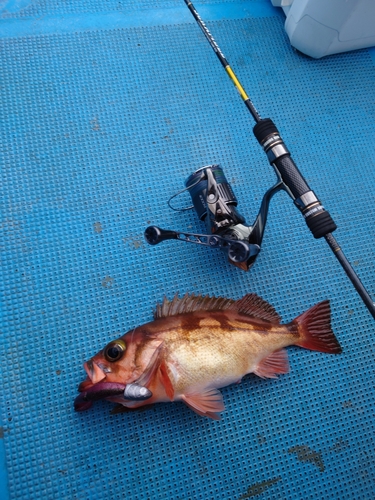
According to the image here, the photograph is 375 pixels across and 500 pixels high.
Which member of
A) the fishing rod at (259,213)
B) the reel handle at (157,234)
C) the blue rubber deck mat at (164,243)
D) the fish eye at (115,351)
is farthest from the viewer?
the blue rubber deck mat at (164,243)

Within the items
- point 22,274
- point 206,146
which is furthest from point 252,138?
point 22,274

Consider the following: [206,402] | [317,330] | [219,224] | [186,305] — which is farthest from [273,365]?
[219,224]

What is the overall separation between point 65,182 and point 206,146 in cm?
76

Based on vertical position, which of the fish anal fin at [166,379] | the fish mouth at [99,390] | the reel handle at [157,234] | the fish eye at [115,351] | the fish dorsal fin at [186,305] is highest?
the reel handle at [157,234]

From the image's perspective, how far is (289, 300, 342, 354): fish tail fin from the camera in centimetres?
196

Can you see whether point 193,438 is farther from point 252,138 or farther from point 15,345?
point 252,138

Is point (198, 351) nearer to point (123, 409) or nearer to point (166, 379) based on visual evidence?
point (166, 379)

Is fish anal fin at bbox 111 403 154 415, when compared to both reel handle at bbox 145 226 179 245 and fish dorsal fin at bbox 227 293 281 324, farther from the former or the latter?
reel handle at bbox 145 226 179 245

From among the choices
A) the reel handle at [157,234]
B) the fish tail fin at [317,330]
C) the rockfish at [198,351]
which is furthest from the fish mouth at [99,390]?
the fish tail fin at [317,330]

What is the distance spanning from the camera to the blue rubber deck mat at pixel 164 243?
191 cm

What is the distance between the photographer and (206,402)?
70.4 inches

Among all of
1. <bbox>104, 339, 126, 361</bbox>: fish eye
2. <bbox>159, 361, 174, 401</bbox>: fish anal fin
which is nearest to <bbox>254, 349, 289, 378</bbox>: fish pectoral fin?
<bbox>159, 361, 174, 401</bbox>: fish anal fin

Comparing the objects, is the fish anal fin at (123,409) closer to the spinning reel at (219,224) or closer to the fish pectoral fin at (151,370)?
the fish pectoral fin at (151,370)

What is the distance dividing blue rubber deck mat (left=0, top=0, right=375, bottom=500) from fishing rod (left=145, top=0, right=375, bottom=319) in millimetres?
282
